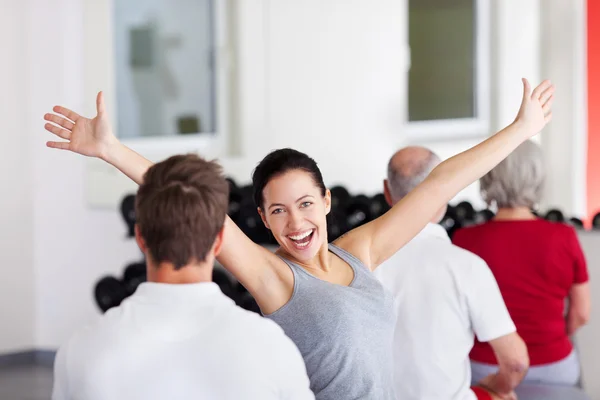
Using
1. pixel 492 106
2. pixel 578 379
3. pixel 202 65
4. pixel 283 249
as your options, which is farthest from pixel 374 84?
pixel 283 249

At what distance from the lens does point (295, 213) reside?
1.73 m

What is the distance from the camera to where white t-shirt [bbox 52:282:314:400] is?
47.3 inches

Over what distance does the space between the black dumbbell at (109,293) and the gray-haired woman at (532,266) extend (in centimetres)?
182

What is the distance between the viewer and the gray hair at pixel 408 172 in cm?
244

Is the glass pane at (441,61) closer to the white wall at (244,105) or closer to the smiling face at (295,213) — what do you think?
the white wall at (244,105)

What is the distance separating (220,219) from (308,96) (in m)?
3.76

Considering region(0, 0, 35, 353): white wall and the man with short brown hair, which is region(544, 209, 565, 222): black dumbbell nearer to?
the man with short brown hair

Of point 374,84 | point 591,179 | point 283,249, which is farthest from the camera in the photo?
point 374,84

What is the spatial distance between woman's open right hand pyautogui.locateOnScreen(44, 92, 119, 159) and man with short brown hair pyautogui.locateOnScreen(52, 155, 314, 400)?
18.4 inches

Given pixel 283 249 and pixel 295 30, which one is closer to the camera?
pixel 283 249

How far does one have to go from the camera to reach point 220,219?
127cm

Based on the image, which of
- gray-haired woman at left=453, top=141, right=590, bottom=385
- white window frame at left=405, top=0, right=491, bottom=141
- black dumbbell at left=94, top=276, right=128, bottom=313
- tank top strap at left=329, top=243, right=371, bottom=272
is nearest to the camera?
tank top strap at left=329, top=243, right=371, bottom=272

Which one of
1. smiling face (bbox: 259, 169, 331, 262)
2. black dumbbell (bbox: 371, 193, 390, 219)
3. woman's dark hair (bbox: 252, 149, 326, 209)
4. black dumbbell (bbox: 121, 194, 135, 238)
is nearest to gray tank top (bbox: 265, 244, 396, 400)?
smiling face (bbox: 259, 169, 331, 262)

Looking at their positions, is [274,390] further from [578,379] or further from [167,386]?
[578,379]
